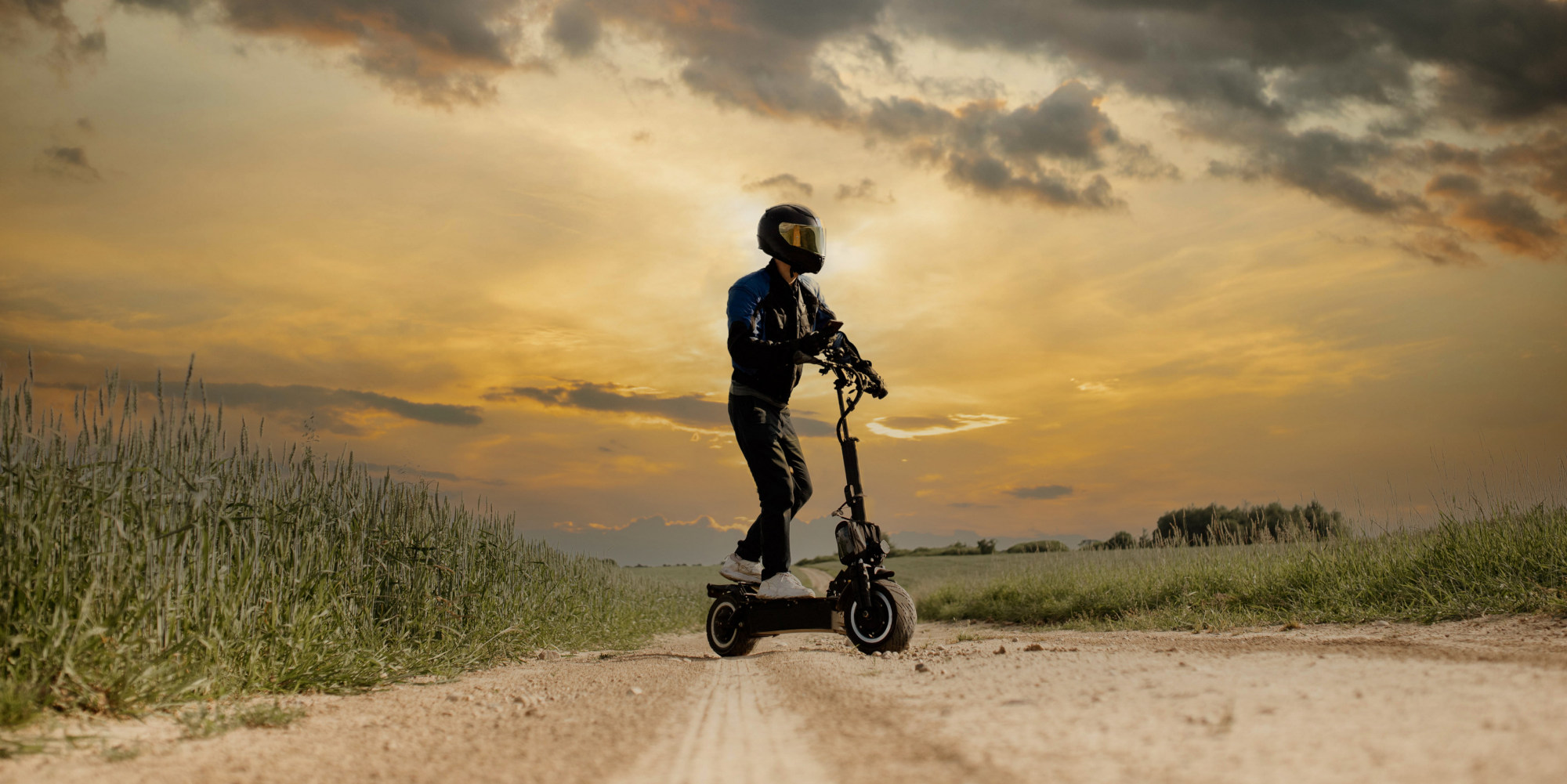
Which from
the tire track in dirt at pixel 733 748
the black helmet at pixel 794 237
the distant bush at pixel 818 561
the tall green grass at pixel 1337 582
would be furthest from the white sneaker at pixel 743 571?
the distant bush at pixel 818 561

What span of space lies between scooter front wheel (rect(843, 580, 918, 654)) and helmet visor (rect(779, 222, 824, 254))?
94.9 inches

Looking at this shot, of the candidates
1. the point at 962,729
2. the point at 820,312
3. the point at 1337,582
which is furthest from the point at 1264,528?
the point at 962,729

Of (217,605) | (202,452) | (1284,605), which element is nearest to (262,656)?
(217,605)

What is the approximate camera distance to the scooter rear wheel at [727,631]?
6.66m

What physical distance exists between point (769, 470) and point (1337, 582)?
19.2ft

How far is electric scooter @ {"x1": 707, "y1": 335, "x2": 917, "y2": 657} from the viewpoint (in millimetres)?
5547

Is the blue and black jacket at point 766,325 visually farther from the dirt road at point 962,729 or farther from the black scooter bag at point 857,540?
the dirt road at point 962,729

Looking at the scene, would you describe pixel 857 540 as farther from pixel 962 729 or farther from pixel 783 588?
pixel 962 729

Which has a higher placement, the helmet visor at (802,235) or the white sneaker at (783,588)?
the helmet visor at (802,235)

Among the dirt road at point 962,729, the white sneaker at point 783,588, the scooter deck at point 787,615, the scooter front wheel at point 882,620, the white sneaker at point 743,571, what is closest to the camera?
the dirt road at point 962,729

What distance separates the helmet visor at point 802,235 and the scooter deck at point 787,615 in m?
2.46

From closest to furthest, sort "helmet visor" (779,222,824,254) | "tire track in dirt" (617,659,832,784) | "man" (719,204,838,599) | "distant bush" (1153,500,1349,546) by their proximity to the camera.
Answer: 1. "tire track in dirt" (617,659,832,784)
2. "man" (719,204,838,599)
3. "helmet visor" (779,222,824,254)
4. "distant bush" (1153,500,1349,546)

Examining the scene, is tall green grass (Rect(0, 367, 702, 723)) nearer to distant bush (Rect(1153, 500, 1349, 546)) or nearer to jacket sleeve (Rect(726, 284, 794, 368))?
jacket sleeve (Rect(726, 284, 794, 368))

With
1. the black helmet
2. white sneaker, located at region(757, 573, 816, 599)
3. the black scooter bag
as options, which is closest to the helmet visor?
the black helmet
